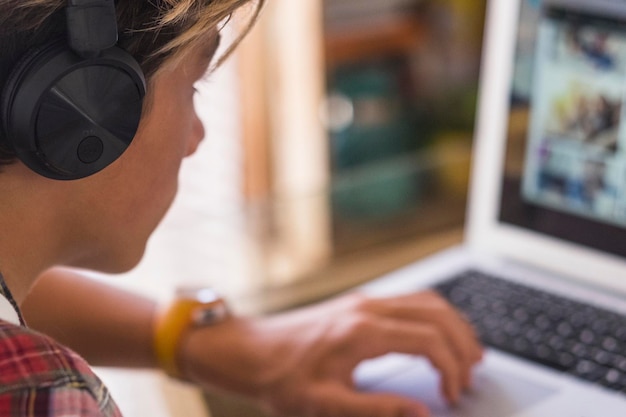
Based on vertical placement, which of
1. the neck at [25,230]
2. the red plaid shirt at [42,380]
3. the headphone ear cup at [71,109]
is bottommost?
the red plaid shirt at [42,380]

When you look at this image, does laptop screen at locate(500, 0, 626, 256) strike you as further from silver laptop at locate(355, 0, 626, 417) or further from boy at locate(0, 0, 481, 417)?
boy at locate(0, 0, 481, 417)

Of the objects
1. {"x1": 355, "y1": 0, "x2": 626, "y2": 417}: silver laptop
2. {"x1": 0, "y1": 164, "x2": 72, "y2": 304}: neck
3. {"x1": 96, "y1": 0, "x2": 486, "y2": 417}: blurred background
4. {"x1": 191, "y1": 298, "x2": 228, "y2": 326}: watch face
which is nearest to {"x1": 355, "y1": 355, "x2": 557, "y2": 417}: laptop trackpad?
{"x1": 355, "y1": 0, "x2": 626, "y2": 417}: silver laptop

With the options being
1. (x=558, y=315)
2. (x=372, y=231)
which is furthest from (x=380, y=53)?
(x=558, y=315)

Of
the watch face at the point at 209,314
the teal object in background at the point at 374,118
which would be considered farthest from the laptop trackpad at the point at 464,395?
the teal object in background at the point at 374,118

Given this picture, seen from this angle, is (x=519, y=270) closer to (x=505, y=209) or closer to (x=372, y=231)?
(x=505, y=209)

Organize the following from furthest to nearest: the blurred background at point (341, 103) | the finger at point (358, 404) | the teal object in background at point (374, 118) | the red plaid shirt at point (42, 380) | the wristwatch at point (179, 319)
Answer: the teal object in background at point (374, 118)
the blurred background at point (341, 103)
the wristwatch at point (179, 319)
the finger at point (358, 404)
the red plaid shirt at point (42, 380)

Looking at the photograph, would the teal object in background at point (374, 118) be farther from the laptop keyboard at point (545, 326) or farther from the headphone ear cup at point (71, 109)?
the headphone ear cup at point (71, 109)

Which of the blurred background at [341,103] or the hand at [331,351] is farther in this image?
the blurred background at [341,103]

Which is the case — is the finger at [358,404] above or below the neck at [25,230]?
below

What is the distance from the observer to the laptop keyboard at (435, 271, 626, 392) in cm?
74

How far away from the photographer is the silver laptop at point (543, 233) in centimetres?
74

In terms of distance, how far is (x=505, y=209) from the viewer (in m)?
0.92

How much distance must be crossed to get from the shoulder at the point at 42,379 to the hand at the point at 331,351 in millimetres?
297

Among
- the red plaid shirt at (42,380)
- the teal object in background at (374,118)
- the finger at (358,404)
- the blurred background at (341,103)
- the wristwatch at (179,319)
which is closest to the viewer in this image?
the red plaid shirt at (42,380)
